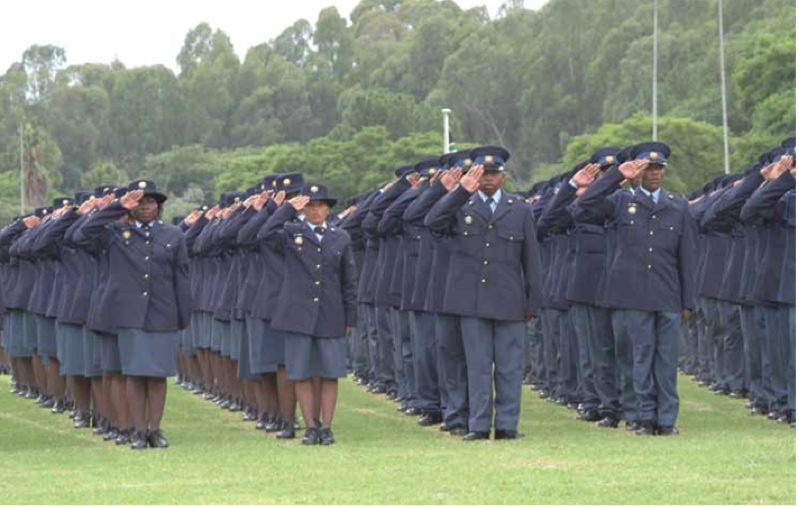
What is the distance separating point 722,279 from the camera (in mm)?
20156

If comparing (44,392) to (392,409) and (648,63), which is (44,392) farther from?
(648,63)

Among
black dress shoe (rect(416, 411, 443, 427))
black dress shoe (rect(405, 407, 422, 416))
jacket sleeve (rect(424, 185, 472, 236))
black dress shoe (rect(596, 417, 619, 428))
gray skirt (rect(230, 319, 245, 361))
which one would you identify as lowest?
black dress shoe (rect(405, 407, 422, 416))

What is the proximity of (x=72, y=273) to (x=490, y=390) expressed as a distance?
14.3 feet

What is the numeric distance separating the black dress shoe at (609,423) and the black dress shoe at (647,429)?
1.03m

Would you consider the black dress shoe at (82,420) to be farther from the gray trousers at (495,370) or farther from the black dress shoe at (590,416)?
the black dress shoe at (590,416)

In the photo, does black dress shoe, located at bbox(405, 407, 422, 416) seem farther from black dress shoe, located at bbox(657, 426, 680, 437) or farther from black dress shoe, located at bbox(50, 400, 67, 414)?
black dress shoe, located at bbox(50, 400, 67, 414)

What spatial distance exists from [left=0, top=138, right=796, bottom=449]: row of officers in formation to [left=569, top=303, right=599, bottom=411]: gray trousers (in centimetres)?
2

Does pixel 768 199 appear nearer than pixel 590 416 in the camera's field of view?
Yes

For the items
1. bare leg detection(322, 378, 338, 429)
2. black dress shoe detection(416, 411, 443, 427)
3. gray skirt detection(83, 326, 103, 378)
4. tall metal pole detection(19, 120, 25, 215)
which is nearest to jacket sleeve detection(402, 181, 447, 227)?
bare leg detection(322, 378, 338, 429)

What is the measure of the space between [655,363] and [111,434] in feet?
14.1

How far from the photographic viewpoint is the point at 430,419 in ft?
57.0

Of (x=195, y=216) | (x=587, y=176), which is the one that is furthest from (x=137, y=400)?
(x=195, y=216)

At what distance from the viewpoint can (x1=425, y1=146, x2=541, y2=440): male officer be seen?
49.8ft

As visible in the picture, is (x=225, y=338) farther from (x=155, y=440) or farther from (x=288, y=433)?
(x=155, y=440)
